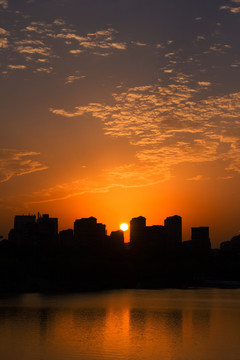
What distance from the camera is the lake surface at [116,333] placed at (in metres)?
54.3

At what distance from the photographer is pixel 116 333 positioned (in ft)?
228

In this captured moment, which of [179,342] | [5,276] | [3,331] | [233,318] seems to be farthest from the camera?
[5,276]

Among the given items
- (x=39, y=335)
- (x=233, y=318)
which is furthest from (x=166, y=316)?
(x=39, y=335)

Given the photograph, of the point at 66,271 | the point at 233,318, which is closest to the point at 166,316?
the point at 233,318

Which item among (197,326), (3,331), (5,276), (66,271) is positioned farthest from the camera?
(66,271)

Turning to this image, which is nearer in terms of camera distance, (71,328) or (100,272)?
(71,328)

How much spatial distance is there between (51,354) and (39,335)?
1308 cm

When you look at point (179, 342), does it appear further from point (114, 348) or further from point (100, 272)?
point (100, 272)

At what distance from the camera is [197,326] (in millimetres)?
80062

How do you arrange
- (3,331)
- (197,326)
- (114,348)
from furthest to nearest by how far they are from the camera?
(197,326)
(3,331)
(114,348)

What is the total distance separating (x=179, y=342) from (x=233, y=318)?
32.4 m

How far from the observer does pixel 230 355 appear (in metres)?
54.5

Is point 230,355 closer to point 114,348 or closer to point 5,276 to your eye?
point 114,348

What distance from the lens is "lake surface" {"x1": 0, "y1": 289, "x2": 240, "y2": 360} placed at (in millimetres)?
54344
